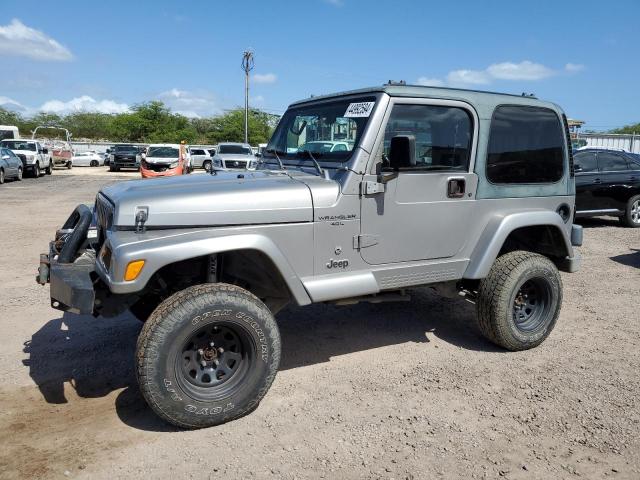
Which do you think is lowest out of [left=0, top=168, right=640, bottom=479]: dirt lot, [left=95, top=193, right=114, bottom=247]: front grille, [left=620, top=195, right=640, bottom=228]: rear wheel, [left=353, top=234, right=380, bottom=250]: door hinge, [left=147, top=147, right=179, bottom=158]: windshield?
[left=0, top=168, right=640, bottom=479]: dirt lot

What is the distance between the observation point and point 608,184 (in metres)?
10.9

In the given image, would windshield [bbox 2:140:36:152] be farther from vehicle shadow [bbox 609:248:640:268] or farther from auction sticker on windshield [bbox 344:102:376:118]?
auction sticker on windshield [bbox 344:102:376:118]

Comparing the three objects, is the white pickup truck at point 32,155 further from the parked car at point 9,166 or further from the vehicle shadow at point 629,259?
the vehicle shadow at point 629,259

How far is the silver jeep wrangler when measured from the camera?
125 inches

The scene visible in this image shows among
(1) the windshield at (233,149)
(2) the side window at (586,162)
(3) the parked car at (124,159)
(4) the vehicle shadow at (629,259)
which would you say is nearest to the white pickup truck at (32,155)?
(3) the parked car at (124,159)

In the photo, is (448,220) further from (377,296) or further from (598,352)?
(598,352)

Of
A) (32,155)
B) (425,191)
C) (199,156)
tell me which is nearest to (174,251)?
(425,191)

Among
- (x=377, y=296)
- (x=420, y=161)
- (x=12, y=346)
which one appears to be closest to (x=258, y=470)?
(x=377, y=296)

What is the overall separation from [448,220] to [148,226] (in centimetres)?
219

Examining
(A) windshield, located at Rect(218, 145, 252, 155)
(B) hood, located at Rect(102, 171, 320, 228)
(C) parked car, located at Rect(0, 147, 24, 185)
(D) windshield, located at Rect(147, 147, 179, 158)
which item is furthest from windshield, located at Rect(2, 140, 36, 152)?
(B) hood, located at Rect(102, 171, 320, 228)

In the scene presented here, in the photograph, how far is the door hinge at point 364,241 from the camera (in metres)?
3.73

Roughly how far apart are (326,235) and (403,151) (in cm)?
76

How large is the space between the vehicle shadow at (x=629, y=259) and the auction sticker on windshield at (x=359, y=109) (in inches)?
236

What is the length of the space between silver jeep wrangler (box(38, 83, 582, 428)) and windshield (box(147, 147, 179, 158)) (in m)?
19.9
